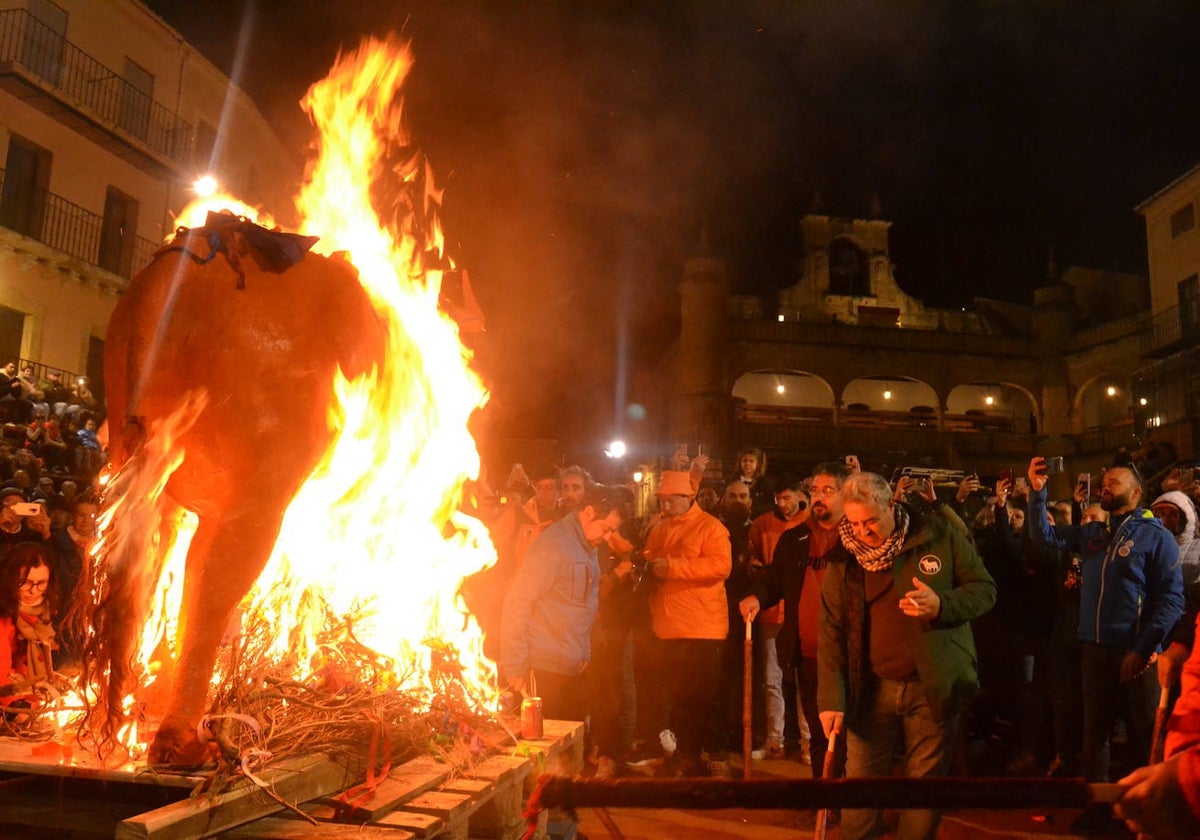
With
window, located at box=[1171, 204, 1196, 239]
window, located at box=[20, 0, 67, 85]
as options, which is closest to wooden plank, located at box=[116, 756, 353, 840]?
window, located at box=[20, 0, 67, 85]

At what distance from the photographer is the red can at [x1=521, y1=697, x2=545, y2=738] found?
16.1 ft

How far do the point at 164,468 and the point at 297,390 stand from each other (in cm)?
65

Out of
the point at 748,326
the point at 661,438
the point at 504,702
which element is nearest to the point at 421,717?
the point at 504,702

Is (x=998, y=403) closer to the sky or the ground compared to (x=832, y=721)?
closer to the sky

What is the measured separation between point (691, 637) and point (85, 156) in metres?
23.6

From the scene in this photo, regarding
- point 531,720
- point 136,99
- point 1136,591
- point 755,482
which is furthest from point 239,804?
point 136,99

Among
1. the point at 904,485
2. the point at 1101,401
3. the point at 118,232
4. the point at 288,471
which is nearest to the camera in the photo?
the point at 288,471

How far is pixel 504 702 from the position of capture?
552 cm

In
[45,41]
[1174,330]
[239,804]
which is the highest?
[45,41]

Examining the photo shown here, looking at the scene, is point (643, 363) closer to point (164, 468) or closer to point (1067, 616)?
point (1067, 616)

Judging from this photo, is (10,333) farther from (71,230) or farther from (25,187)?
(25,187)

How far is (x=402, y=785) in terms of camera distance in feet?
12.2

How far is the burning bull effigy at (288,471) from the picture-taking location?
339 cm

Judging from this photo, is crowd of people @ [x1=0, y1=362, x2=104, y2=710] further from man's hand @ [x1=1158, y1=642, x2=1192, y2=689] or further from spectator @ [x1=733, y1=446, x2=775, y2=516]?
spectator @ [x1=733, y1=446, x2=775, y2=516]
